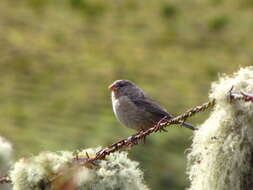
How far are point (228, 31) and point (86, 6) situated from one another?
306 cm

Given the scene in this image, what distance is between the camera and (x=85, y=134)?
41.7ft

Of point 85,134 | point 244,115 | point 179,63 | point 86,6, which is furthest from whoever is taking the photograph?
point 86,6

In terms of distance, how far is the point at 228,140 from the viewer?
311 cm

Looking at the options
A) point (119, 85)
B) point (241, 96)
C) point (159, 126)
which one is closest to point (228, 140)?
point (241, 96)

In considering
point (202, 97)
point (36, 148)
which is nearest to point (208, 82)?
Answer: point (202, 97)

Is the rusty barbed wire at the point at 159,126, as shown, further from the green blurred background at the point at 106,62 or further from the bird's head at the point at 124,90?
the green blurred background at the point at 106,62

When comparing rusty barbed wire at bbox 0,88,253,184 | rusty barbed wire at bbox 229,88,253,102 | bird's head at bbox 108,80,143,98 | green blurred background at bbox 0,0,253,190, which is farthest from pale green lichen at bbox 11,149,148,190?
green blurred background at bbox 0,0,253,190

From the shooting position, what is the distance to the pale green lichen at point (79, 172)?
10.8 ft

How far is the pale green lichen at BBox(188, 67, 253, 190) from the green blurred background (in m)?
8.07

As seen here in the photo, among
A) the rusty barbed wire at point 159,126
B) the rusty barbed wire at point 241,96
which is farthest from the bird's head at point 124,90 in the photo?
the rusty barbed wire at point 241,96

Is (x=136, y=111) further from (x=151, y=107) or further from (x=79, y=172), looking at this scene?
(x=79, y=172)

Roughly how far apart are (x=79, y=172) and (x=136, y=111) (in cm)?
277

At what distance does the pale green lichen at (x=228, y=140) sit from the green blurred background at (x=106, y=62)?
26.5 feet

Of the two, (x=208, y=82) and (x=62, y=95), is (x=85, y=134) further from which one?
(x=208, y=82)
